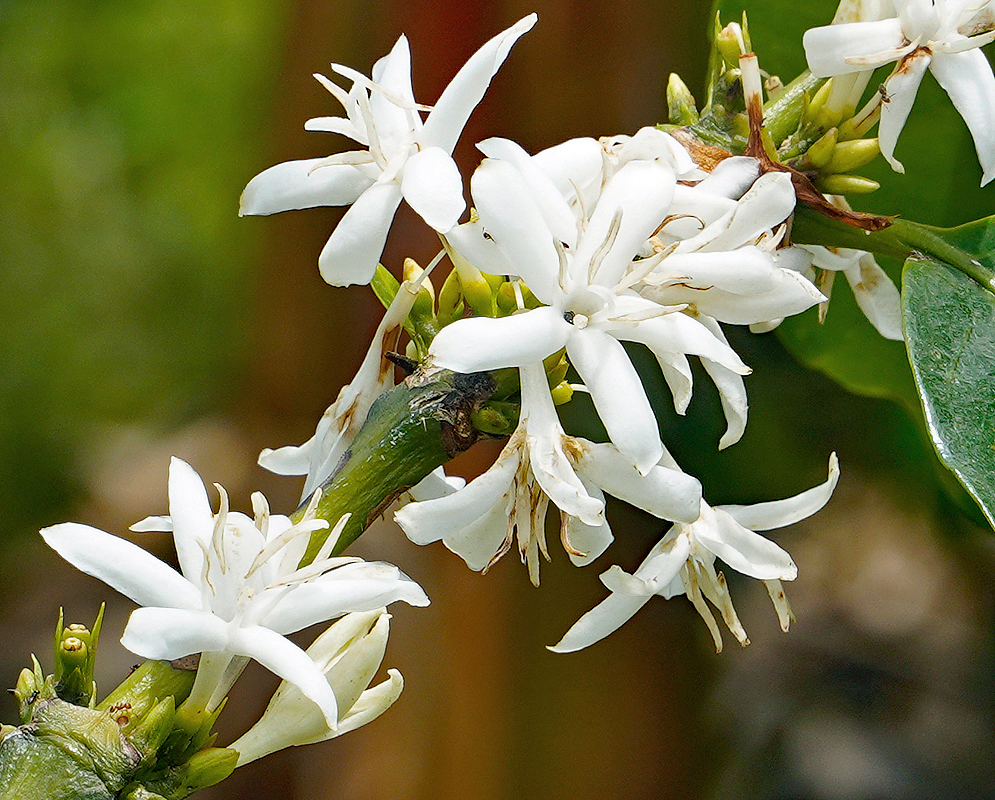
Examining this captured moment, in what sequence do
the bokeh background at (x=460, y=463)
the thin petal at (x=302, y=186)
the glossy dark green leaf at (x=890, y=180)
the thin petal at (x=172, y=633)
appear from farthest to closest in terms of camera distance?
the bokeh background at (x=460, y=463) < the glossy dark green leaf at (x=890, y=180) < the thin petal at (x=302, y=186) < the thin petal at (x=172, y=633)

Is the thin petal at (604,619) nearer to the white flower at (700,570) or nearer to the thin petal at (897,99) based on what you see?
the white flower at (700,570)

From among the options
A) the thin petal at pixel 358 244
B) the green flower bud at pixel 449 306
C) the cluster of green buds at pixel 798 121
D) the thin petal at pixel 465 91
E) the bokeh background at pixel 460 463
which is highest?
the thin petal at pixel 465 91

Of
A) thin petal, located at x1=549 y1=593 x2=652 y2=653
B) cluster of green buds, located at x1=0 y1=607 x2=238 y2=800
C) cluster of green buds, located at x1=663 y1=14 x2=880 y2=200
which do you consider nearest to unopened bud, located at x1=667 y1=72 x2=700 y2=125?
cluster of green buds, located at x1=663 y1=14 x2=880 y2=200

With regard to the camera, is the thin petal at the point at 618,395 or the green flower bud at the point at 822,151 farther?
the green flower bud at the point at 822,151

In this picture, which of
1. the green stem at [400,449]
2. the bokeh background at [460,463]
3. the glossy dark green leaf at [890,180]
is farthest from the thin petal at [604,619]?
the bokeh background at [460,463]

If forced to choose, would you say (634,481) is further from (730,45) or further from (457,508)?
(730,45)

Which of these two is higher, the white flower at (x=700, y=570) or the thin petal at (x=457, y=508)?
the thin petal at (x=457, y=508)
